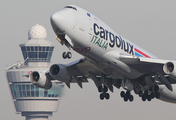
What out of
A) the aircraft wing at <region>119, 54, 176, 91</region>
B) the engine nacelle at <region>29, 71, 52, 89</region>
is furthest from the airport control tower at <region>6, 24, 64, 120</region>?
the aircraft wing at <region>119, 54, 176, 91</region>

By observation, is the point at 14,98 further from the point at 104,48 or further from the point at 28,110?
the point at 104,48

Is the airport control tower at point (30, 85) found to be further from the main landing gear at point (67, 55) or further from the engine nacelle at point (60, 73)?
the main landing gear at point (67, 55)

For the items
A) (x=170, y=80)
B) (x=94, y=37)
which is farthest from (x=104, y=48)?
(x=170, y=80)

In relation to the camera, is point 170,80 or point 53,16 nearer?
point 53,16

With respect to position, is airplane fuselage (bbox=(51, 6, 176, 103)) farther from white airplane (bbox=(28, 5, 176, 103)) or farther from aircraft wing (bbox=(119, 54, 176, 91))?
aircraft wing (bbox=(119, 54, 176, 91))

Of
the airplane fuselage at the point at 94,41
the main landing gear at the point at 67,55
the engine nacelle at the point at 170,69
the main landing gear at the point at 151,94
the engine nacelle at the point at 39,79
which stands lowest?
the main landing gear at the point at 151,94

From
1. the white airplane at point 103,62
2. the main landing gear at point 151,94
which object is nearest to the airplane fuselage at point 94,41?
the white airplane at point 103,62

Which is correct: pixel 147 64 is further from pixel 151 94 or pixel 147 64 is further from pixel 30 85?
pixel 30 85
